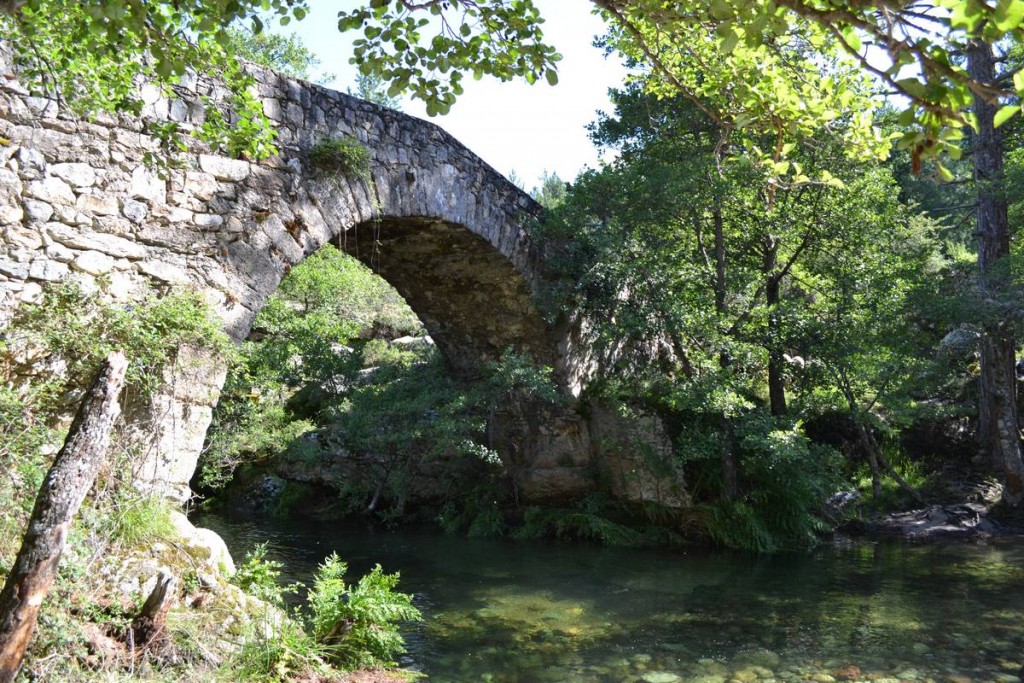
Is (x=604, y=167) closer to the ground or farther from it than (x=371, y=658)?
farther from it

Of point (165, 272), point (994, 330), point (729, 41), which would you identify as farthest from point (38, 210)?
point (994, 330)

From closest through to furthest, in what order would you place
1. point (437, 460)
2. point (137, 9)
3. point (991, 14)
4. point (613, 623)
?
1. point (991, 14)
2. point (137, 9)
3. point (613, 623)
4. point (437, 460)

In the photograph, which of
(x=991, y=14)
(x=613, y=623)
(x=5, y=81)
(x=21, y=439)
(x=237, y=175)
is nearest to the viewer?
(x=991, y=14)

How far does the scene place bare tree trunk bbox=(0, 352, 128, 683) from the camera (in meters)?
2.97

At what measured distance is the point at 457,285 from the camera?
888 centimetres

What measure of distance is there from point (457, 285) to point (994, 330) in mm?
5580

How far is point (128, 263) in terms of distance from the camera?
4.86m

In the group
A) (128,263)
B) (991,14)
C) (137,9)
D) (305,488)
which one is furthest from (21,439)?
(305,488)

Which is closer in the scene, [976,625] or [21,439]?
[21,439]

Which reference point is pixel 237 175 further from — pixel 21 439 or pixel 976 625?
pixel 976 625

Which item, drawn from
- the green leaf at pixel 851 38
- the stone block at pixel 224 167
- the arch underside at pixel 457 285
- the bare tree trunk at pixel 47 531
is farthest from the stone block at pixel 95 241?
the green leaf at pixel 851 38

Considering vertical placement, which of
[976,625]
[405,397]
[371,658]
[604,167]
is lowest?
[371,658]

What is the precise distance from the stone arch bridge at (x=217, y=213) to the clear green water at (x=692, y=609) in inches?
88.3

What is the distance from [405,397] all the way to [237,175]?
4.40 meters
